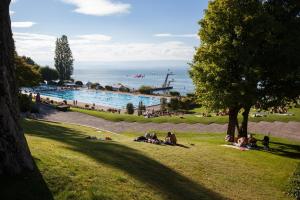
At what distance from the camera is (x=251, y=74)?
25297 mm

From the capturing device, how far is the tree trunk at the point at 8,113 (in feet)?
35.2

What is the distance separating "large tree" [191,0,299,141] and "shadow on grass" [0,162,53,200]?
57.6 ft

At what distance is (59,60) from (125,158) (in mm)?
122004

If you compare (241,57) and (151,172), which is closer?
(151,172)

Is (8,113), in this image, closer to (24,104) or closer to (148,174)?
(148,174)

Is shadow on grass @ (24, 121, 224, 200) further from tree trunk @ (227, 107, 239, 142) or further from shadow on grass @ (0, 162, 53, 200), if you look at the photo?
tree trunk @ (227, 107, 239, 142)

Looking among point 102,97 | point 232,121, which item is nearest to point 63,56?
point 102,97

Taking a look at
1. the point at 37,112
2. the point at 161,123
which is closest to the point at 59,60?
the point at 37,112

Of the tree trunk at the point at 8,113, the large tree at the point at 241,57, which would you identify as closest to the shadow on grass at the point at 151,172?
the tree trunk at the point at 8,113

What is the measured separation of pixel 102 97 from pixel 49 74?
4252cm

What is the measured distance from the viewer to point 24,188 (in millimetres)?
10812

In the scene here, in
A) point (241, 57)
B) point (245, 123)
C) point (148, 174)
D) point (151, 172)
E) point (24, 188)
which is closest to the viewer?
point (24, 188)

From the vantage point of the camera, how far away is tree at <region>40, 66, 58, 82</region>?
13301 cm

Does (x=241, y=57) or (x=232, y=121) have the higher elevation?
(x=241, y=57)
